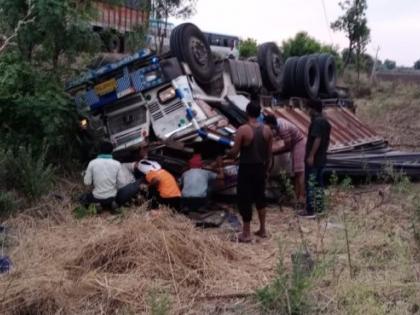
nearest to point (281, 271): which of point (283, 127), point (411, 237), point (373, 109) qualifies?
point (411, 237)

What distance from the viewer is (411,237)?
6.38 metres

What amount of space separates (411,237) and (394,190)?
262 centimetres

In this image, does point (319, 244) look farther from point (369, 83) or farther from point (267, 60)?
point (369, 83)

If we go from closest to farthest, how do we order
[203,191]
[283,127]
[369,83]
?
1. [203,191]
2. [283,127]
3. [369,83]

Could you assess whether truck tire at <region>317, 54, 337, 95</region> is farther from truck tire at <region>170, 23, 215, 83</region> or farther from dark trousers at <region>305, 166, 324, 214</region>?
dark trousers at <region>305, 166, 324, 214</region>

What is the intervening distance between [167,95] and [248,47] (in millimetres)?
21121

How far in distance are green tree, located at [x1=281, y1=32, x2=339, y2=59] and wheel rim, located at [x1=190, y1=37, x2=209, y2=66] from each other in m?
22.4

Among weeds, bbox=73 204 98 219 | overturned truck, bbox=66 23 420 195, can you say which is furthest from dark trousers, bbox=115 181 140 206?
overturned truck, bbox=66 23 420 195

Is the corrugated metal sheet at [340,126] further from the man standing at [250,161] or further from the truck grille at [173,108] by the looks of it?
the man standing at [250,161]

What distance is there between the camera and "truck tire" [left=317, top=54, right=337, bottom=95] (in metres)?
12.9

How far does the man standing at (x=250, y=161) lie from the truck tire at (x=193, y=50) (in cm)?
256

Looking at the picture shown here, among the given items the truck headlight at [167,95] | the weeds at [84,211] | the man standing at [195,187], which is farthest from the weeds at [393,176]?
the weeds at [84,211]

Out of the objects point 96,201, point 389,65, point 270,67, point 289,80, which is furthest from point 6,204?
point 389,65

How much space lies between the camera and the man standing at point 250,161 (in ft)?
21.9
